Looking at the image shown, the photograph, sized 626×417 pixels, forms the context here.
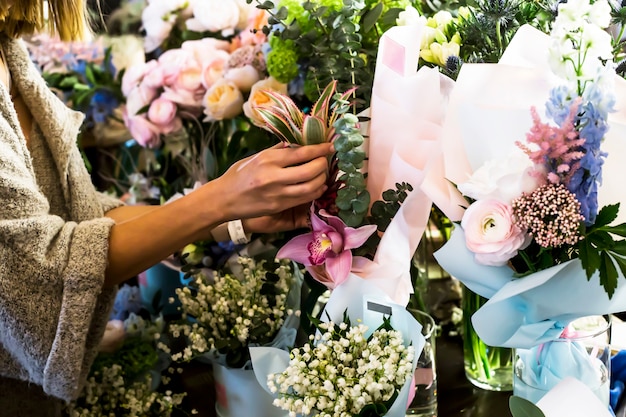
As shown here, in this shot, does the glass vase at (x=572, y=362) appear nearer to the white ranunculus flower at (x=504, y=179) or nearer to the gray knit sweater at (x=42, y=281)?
the white ranunculus flower at (x=504, y=179)

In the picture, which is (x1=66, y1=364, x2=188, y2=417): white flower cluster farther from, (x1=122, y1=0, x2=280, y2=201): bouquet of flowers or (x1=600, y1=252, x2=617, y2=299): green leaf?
(x1=600, y1=252, x2=617, y2=299): green leaf

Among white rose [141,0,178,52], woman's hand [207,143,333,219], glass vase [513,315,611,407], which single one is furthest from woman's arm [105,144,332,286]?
white rose [141,0,178,52]

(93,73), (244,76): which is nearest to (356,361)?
(244,76)

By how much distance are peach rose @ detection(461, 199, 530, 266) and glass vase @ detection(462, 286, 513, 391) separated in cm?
39

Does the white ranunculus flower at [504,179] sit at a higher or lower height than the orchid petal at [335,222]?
higher

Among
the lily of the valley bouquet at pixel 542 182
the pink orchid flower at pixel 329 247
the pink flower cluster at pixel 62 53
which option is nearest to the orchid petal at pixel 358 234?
the pink orchid flower at pixel 329 247

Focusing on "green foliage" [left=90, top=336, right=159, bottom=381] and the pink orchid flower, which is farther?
A: "green foliage" [left=90, top=336, right=159, bottom=381]

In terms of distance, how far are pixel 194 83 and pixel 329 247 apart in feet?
1.85

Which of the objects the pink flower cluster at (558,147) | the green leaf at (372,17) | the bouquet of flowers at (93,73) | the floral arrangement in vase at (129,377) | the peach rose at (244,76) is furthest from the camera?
the bouquet of flowers at (93,73)

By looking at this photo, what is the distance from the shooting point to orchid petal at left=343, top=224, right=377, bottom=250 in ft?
2.76

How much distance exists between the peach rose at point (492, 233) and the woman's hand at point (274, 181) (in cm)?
23

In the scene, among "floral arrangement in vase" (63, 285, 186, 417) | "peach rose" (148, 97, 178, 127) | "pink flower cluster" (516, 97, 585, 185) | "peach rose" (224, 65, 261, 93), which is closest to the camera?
"pink flower cluster" (516, 97, 585, 185)

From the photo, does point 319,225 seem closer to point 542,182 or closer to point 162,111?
point 542,182

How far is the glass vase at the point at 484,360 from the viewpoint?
3.58 feet
